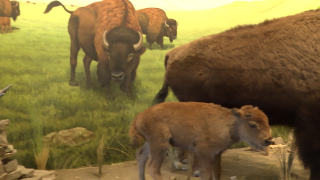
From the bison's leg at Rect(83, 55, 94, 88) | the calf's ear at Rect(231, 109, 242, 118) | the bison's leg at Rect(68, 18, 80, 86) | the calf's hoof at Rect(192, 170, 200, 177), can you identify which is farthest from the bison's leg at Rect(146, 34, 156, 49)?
the calf's ear at Rect(231, 109, 242, 118)

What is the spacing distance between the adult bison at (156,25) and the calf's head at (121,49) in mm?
251

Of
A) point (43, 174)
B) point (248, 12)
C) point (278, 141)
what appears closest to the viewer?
point (43, 174)

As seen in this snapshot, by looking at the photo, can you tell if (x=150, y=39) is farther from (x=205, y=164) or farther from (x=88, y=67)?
(x=205, y=164)

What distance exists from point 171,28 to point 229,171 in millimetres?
2194

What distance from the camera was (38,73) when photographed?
393 cm

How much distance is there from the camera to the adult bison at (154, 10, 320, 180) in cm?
274

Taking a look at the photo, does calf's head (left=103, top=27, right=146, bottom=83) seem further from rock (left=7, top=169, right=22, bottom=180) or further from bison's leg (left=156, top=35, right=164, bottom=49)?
rock (left=7, top=169, right=22, bottom=180)

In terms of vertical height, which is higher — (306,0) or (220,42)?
(306,0)

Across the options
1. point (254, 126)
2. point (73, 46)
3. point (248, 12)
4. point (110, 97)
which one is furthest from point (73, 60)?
point (248, 12)

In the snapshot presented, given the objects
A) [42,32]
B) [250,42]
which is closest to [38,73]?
[42,32]

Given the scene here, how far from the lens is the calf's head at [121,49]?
4145 millimetres

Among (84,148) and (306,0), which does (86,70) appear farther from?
(306,0)

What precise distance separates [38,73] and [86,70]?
0.60 meters

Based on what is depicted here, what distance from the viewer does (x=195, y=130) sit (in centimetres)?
226
